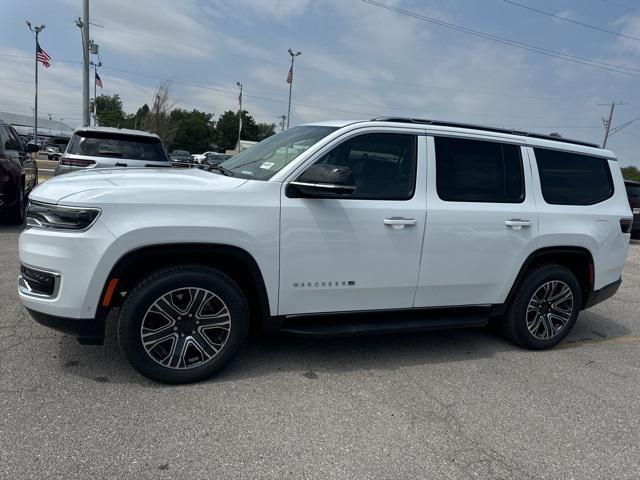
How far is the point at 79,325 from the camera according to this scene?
3.01 meters

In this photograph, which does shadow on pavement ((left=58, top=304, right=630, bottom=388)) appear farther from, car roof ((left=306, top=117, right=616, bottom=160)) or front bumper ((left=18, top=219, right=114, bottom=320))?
car roof ((left=306, top=117, right=616, bottom=160))

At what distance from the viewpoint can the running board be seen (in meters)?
3.56

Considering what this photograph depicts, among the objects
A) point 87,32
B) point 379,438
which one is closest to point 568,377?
point 379,438

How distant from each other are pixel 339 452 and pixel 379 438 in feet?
0.96

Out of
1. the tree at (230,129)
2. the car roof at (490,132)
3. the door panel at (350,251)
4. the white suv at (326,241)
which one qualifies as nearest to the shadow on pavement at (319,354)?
the white suv at (326,241)

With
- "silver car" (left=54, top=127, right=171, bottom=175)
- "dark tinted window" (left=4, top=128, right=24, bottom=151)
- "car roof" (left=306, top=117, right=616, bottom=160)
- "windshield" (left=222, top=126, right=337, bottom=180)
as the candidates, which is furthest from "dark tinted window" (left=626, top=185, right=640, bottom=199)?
"dark tinted window" (left=4, top=128, right=24, bottom=151)

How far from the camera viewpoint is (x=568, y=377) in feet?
13.1

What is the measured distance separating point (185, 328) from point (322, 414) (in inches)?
42.8

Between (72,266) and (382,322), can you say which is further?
(382,322)

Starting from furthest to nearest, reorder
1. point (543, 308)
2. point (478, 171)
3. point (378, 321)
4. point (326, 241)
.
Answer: point (543, 308)
point (478, 171)
point (378, 321)
point (326, 241)

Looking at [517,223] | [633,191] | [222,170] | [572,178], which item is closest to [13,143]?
[222,170]

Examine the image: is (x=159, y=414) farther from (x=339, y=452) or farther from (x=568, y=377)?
(x=568, y=377)

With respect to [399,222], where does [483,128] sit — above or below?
above

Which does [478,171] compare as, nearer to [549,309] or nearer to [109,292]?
[549,309]
